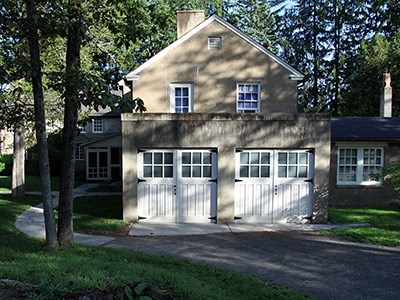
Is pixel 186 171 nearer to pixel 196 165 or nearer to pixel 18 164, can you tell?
pixel 196 165

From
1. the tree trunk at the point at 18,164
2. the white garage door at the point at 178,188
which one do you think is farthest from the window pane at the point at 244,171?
the tree trunk at the point at 18,164

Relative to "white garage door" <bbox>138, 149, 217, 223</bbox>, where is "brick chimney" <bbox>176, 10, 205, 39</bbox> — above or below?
above

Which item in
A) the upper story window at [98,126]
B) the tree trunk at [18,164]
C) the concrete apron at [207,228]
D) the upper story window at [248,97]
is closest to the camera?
the concrete apron at [207,228]

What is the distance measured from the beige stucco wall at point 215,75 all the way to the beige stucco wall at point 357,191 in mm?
3639

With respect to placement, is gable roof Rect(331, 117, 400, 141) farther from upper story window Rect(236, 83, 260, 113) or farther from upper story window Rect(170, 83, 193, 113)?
upper story window Rect(170, 83, 193, 113)

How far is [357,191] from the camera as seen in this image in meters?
15.8

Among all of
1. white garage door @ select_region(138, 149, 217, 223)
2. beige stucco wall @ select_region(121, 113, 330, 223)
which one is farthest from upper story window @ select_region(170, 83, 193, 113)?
white garage door @ select_region(138, 149, 217, 223)

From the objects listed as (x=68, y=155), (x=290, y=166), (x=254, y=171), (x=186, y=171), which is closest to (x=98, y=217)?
(x=186, y=171)

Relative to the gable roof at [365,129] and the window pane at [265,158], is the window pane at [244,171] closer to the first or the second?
the window pane at [265,158]

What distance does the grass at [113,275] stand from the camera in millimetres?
4097

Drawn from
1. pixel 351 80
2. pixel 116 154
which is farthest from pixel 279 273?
pixel 351 80

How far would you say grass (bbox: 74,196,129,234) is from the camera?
10203 mm

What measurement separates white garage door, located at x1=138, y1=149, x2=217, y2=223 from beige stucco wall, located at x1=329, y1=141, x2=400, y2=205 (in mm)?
7036

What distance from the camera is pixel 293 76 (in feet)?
56.1
